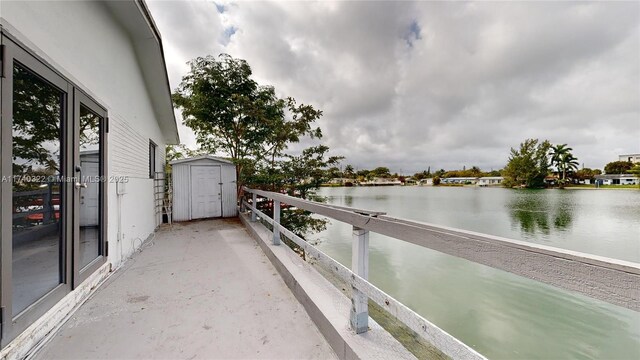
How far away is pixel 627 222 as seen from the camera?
14.0m

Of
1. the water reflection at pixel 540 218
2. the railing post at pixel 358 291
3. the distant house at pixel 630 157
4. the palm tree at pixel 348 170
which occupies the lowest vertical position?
the water reflection at pixel 540 218

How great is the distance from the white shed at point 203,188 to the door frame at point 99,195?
4132 millimetres

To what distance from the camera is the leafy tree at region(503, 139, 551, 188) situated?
40250 mm

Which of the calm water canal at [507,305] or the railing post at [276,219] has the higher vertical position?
the railing post at [276,219]

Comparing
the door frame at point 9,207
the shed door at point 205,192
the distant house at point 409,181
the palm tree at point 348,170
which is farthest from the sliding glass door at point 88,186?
the distant house at point 409,181

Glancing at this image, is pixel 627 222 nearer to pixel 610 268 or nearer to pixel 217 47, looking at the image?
pixel 610 268

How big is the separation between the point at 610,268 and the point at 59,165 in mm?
3668

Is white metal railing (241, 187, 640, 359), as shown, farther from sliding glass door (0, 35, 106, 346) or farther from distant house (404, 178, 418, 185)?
distant house (404, 178, 418, 185)

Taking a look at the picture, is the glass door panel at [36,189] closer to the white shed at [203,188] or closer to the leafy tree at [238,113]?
the white shed at [203,188]

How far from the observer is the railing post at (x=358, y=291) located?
1693 mm

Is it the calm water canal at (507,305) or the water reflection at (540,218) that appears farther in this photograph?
the water reflection at (540,218)

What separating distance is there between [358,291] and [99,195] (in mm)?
3530

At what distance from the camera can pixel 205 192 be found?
24.8 feet

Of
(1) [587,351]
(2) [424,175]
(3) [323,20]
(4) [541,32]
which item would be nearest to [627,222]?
(4) [541,32]
